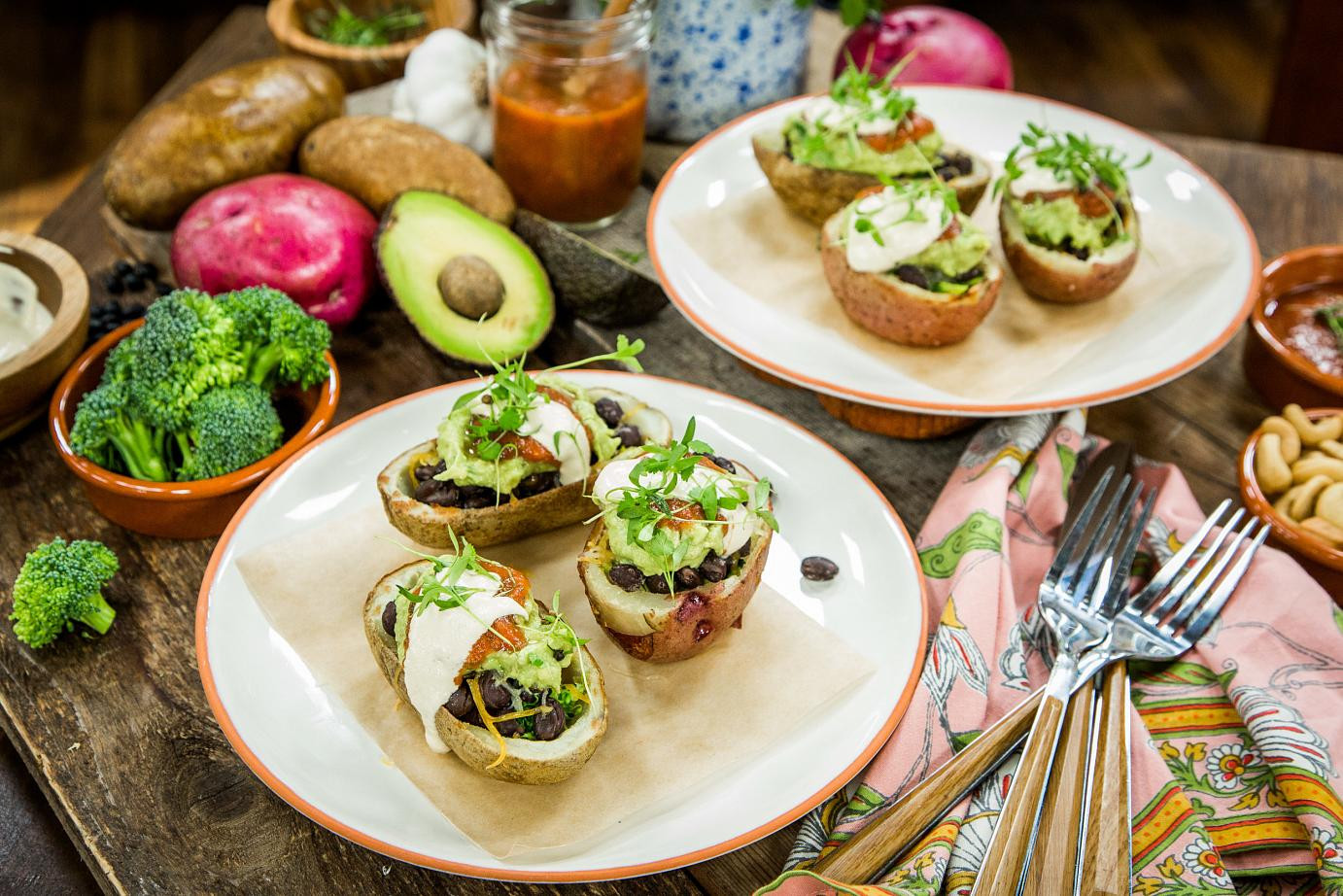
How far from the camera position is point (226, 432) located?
2484mm

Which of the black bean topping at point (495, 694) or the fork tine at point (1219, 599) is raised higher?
the black bean topping at point (495, 694)

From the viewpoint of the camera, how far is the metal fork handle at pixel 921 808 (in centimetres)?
186

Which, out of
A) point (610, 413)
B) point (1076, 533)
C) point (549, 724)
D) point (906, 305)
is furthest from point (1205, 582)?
point (549, 724)

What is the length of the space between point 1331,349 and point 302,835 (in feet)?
8.83

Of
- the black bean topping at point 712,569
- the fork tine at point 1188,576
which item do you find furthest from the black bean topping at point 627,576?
the fork tine at point 1188,576

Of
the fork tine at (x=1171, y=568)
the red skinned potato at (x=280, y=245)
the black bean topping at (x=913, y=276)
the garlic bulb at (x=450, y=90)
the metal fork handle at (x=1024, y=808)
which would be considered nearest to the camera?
the metal fork handle at (x=1024, y=808)

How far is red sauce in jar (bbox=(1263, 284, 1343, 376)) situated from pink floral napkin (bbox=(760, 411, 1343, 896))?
671mm

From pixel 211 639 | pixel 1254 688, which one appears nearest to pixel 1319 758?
pixel 1254 688

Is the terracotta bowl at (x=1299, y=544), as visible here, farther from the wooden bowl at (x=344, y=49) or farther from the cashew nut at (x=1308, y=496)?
the wooden bowl at (x=344, y=49)

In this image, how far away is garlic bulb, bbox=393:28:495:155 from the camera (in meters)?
3.58

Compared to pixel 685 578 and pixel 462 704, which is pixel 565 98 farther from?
pixel 462 704

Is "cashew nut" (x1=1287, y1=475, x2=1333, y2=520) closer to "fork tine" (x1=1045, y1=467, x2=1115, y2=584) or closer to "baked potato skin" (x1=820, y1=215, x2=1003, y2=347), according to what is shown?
"fork tine" (x1=1045, y1=467, x2=1115, y2=584)

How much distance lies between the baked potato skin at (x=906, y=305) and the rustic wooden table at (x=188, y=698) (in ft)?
0.86

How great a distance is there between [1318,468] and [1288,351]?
490mm
